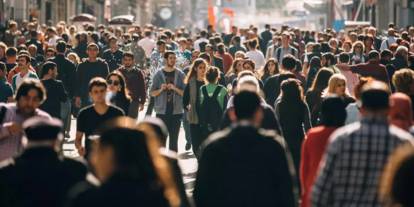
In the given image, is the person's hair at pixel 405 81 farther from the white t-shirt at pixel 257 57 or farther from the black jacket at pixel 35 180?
the white t-shirt at pixel 257 57

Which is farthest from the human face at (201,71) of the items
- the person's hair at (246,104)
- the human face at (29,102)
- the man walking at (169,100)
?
the person's hair at (246,104)

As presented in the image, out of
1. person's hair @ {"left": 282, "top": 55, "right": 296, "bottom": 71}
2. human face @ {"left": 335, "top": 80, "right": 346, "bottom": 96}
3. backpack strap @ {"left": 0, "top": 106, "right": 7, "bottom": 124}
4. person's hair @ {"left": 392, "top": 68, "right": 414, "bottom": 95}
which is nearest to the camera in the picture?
backpack strap @ {"left": 0, "top": 106, "right": 7, "bottom": 124}

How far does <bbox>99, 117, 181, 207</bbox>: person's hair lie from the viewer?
602 cm

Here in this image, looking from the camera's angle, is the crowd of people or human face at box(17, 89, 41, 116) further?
human face at box(17, 89, 41, 116)

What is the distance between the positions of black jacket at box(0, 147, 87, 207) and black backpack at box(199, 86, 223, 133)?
31.8ft

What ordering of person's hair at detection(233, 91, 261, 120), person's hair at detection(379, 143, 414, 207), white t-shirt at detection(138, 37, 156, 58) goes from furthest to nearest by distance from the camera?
white t-shirt at detection(138, 37, 156, 58), person's hair at detection(233, 91, 261, 120), person's hair at detection(379, 143, 414, 207)

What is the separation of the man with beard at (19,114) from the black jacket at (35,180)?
3.52 meters

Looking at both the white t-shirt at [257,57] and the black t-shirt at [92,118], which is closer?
the black t-shirt at [92,118]

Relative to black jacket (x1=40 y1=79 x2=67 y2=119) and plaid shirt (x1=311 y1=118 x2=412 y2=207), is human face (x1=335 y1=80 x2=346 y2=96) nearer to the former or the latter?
black jacket (x1=40 y1=79 x2=67 y2=119)

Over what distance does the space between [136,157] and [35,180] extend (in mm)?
1565

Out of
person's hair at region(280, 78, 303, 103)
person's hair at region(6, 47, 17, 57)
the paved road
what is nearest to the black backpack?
the paved road

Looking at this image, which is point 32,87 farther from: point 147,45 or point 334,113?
point 147,45

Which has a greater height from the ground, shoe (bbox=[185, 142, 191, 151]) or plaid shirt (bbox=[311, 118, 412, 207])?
plaid shirt (bbox=[311, 118, 412, 207])

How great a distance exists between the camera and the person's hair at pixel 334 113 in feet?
33.8
